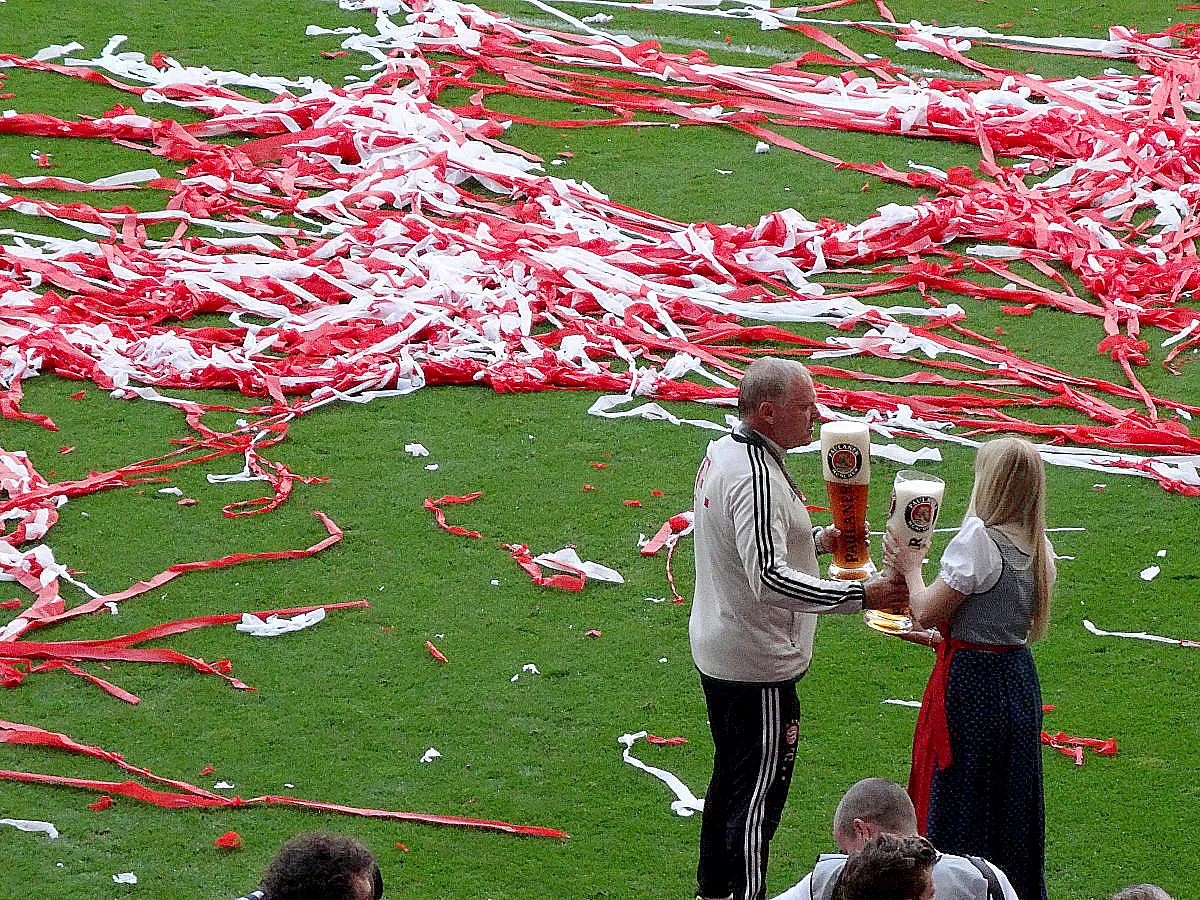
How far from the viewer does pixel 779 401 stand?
384cm

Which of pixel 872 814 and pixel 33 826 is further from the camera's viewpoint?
pixel 33 826

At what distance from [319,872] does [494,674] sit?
278 cm

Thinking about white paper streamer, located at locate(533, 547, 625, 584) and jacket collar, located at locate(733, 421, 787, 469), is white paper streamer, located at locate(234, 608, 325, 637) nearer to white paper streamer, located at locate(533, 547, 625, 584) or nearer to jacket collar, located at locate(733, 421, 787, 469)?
white paper streamer, located at locate(533, 547, 625, 584)

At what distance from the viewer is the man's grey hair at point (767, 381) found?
12.6ft

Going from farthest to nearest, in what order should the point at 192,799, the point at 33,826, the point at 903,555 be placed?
the point at 192,799 < the point at 33,826 < the point at 903,555

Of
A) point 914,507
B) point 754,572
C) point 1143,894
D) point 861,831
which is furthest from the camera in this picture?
point 754,572

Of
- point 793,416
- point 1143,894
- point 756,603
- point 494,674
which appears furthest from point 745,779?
point 494,674

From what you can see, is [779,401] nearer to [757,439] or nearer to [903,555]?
[757,439]

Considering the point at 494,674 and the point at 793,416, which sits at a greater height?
the point at 793,416

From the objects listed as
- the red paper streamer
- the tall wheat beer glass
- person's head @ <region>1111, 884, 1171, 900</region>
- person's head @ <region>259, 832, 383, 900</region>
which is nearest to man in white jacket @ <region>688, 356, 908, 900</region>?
the tall wheat beer glass

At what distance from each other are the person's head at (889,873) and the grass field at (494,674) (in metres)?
1.79

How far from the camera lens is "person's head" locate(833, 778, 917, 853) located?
10.7ft

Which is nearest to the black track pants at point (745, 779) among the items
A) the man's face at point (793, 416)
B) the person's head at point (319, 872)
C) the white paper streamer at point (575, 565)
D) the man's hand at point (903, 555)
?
the man's hand at point (903, 555)

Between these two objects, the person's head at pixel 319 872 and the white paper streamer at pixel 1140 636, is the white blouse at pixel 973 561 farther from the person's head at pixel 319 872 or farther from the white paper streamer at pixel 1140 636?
the white paper streamer at pixel 1140 636
